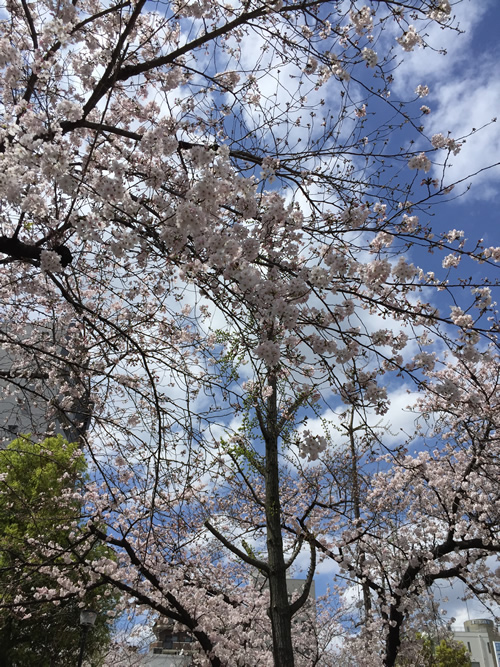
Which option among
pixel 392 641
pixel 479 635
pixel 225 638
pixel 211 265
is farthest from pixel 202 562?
pixel 479 635

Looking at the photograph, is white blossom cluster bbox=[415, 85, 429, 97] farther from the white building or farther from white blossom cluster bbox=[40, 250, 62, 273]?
the white building

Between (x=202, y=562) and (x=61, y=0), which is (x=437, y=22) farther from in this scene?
(x=202, y=562)

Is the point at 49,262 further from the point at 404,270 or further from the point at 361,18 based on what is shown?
the point at 361,18

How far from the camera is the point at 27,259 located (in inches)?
146

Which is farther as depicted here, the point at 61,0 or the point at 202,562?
the point at 202,562

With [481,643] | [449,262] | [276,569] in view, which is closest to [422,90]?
[449,262]

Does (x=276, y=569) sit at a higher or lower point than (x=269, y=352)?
lower

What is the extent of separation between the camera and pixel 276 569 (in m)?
6.39

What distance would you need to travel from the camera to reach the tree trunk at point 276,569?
19.1ft

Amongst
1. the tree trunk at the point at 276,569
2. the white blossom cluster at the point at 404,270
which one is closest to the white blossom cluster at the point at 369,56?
the white blossom cluster at the point at 404,270

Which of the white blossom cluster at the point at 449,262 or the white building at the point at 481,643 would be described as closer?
the white blossom cluster at the point at 449,262

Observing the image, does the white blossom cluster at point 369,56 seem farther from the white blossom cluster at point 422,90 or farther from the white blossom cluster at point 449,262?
the white blossom cluster at point 449,262

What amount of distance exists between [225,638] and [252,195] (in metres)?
6.96

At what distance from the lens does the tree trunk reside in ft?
19.1
